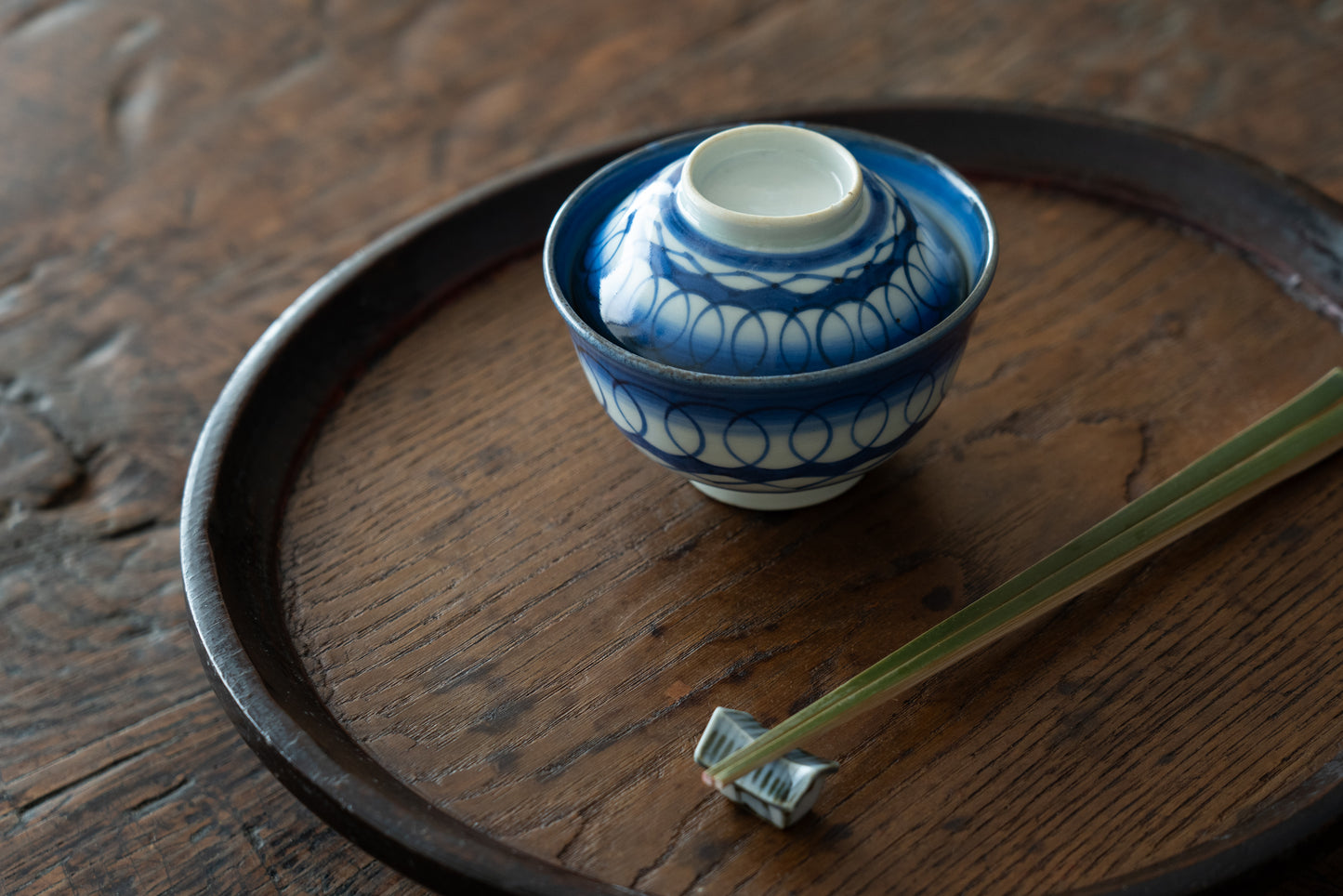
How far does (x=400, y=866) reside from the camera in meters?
0.52

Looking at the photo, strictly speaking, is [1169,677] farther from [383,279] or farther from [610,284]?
[383,279]

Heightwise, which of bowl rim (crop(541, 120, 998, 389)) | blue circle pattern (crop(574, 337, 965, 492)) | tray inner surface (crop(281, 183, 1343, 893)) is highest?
bowl rim (crop(541, 120, 998, 389))

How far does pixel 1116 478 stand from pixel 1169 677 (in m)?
0.14

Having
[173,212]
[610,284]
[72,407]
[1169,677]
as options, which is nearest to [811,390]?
[610,284]

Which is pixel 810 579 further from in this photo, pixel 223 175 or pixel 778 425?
pixel 223 175

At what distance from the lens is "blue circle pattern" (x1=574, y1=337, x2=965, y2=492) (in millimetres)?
557

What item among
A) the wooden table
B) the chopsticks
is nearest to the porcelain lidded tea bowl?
the chopsticks

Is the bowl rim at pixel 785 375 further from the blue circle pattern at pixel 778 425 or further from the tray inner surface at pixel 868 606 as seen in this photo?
the tray inner surface at pixel 868 606

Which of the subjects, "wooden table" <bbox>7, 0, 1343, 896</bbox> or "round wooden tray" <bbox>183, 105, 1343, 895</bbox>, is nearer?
"round wooden tray" <bbox>183, 105, 1343, 895</bbox>

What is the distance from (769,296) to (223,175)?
2.42 feet

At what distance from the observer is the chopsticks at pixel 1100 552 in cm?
54

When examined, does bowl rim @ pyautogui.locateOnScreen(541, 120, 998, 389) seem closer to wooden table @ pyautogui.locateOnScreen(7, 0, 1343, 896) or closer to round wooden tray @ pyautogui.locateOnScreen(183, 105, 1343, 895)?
round wooden tray @ pyautogui.locateOnScreen(183, 105, 1343, 895)

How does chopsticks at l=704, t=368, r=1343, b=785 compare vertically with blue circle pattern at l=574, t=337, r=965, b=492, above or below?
below

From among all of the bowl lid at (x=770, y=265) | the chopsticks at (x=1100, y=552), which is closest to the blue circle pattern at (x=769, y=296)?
the bowl lid at (x=770, y=265)
